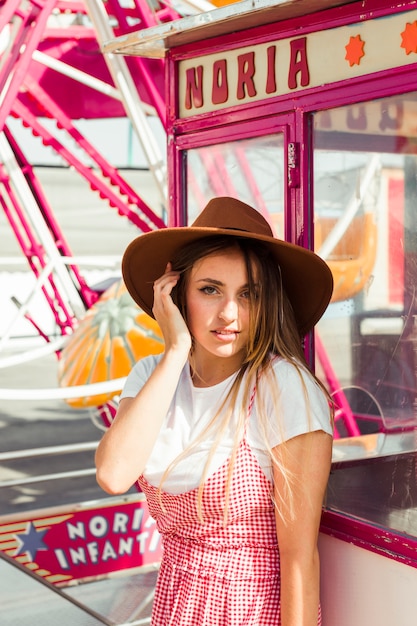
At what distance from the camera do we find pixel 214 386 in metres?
1.97

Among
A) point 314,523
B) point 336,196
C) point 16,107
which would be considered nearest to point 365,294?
point 336,196

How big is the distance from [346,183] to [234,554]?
1.02 metres

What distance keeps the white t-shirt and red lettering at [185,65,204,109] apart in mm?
975

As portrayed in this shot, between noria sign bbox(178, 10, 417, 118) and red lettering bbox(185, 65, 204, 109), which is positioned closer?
noria sign bbox(178, 10, 417, 118)

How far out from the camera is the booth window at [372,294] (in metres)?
2.18

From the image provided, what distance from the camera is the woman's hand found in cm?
193

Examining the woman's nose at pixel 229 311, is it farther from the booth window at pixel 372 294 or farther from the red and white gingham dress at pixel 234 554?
the booth window at pixel 372 294

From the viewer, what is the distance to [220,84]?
8.31 feet

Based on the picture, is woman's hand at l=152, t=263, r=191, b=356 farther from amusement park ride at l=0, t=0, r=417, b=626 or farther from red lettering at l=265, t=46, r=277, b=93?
red lettering at l=265, t=46, r=277, b=93

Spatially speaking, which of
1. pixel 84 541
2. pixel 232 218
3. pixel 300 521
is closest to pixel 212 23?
pixel 232 218

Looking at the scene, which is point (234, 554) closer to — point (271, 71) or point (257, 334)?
point (257, 334)

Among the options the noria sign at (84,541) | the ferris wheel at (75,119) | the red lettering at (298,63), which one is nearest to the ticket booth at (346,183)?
the red lettering at (298,63)

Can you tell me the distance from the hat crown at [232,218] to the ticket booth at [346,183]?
36cm

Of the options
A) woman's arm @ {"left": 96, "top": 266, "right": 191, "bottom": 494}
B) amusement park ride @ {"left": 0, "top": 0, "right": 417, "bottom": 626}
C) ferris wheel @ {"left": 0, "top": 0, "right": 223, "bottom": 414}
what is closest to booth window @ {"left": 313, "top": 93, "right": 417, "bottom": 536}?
amusement park ride @ {"left": 0, "top": 0, "right": 417, "bottom": 626}
